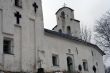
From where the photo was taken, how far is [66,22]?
104 ft

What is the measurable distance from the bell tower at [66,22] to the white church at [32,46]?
20.1 feet

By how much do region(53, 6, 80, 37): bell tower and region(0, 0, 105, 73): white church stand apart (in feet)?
20.1

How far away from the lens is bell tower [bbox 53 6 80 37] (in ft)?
103

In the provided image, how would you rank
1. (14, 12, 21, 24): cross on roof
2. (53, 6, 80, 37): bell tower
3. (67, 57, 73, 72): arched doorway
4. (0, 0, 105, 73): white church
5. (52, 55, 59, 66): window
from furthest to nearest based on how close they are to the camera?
1. (53, 6, 80, 37): bell tower
2. (67, 57, 73, 72): arched doorway
3. (52, 55, 59, 66): window
4. (14, 12, 21, 24): cross on roof
5. (0, 0, 105, 73): white church

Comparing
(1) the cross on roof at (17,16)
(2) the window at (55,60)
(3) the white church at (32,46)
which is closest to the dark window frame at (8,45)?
Answer: (3) the white church at (32,46)

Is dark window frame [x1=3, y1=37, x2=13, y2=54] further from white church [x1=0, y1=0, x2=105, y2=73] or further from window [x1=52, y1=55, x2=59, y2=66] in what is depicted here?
window [x1=52, y1=55, x2=59, y2=66]

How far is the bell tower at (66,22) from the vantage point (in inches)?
1238

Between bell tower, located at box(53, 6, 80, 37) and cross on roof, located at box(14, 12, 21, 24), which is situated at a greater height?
bell tower, located at box(53, 6, 80, 37)

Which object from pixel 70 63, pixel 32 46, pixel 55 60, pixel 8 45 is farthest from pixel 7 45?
pixel 70 63

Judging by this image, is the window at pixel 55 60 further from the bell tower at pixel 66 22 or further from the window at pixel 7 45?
the bell tower at pixel 66 22

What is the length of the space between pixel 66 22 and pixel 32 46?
13.3 metres

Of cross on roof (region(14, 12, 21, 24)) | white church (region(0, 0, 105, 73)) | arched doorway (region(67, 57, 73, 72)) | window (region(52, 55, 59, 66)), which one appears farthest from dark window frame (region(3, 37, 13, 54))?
arched doorway (region(67, 57, 73, 72))

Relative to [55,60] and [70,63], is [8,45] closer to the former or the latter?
[55,60]

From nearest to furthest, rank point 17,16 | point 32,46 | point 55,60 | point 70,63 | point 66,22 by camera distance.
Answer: point 17,16 → point 32,46 → point 55,60 → point 70,63 → point 66,22
